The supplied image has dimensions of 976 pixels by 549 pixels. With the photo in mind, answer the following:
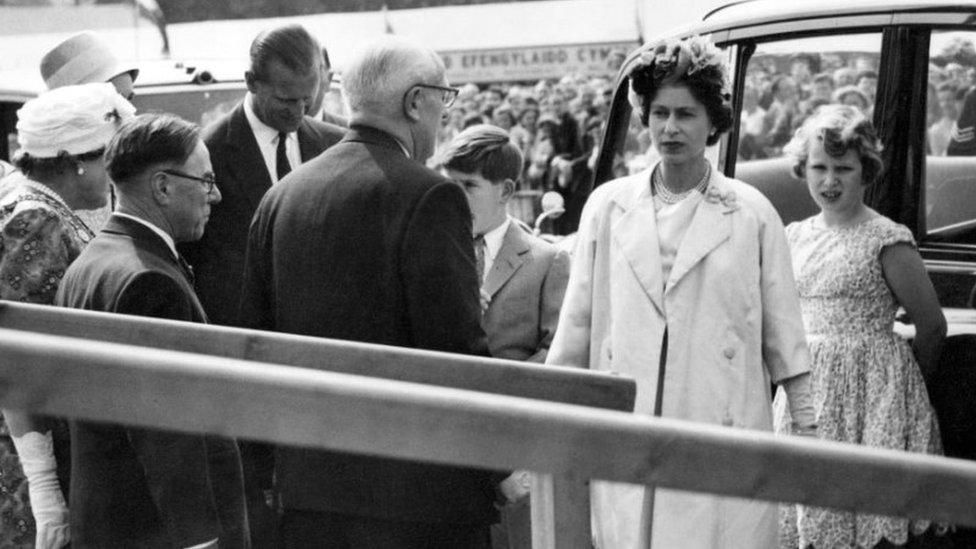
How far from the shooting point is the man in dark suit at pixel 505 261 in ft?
16.4

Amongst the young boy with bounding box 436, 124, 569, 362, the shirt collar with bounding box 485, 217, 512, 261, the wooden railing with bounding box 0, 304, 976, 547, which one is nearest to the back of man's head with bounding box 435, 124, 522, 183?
the young boy with bounding box 436, 124, 569, 362

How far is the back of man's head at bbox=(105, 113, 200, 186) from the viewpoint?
3.78 m

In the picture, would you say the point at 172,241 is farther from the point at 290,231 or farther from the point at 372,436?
the point at 372,436

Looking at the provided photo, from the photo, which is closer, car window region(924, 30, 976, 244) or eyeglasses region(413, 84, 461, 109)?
eyeglasses region(413, 84, 461, 109)

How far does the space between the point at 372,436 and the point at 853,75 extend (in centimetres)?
432

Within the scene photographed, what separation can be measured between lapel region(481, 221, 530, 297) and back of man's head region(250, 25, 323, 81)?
87 cm

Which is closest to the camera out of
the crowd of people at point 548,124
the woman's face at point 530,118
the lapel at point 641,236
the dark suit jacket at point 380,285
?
the dark suit jacket at point 380,285

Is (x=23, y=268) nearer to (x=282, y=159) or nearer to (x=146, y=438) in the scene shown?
(x=146, y=438)

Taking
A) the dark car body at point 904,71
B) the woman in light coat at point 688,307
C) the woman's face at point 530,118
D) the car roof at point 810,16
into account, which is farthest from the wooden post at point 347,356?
the woman's face at point 530,118

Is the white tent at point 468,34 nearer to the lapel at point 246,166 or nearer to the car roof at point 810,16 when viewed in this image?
the car roof at point 810,16

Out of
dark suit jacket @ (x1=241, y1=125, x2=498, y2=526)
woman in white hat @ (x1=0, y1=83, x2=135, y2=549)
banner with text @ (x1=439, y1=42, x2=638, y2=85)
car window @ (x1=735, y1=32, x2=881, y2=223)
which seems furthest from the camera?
banner with text @ (x1=439, y1=42, x2=638, y2=85)

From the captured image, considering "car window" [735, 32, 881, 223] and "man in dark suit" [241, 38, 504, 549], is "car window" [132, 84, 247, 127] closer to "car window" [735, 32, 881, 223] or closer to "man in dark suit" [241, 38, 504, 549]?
"car window" [735, 32, 881, 223]

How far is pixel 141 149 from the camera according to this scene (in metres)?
3.78

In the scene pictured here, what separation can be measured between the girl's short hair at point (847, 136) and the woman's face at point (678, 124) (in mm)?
1018
